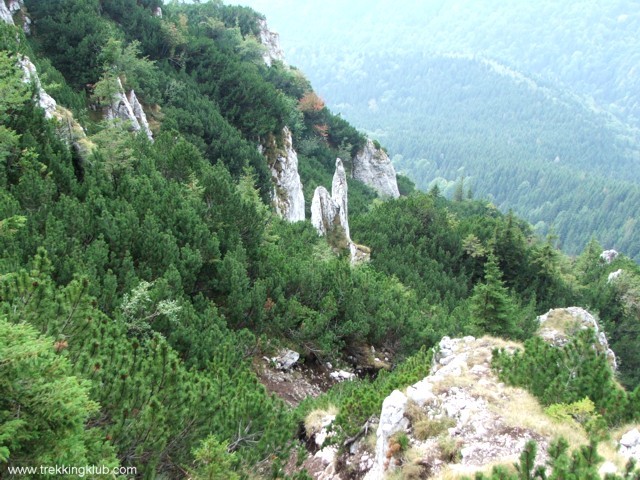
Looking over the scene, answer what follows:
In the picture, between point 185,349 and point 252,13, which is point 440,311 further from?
point 252,13

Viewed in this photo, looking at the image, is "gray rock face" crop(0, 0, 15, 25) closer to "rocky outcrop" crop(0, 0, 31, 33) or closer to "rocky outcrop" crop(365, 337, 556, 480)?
"rocky outcrop" crop(0, 0, 31, 33)

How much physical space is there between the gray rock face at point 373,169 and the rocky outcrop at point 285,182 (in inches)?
727

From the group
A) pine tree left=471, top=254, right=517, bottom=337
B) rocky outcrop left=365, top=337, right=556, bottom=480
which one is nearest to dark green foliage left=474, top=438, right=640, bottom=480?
rocky outcrop left=365, top=337, right=556, bottom=480

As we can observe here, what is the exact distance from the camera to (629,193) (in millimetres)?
154750

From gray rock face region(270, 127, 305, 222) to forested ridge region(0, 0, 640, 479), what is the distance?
5.17ft

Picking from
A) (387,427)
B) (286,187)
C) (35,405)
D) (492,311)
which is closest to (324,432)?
(387,427)

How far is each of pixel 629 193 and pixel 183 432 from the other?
174280mm

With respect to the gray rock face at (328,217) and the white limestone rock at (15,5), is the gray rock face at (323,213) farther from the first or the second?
the white limestone rock at (15,5)

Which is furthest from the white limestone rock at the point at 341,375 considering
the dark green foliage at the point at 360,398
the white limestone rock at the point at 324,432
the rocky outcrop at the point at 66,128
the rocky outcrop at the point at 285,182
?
the rocky outcrop at the point at 285,182

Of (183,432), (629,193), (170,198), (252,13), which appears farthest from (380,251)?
(629,193)

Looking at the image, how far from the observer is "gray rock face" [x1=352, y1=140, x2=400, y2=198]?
5234 centimetres

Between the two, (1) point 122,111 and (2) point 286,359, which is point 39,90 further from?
(2) point 286,359

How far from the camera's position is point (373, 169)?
52969 mm

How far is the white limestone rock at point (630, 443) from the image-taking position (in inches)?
249
